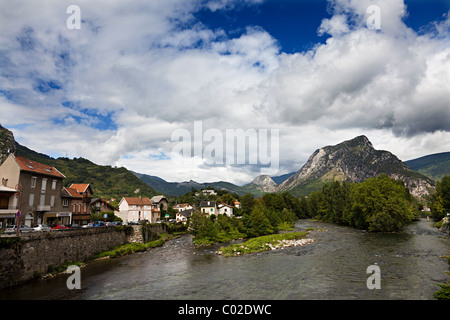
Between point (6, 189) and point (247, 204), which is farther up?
point (6, 189)

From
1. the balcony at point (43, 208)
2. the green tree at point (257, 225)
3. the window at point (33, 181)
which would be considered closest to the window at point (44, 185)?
the window at point (33, 181)

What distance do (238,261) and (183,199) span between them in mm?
153426

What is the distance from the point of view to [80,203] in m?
57.1

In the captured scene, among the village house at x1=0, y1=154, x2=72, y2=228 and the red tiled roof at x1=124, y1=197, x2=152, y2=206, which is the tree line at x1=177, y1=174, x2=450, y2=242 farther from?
the village house at x1=0, y1=154, x2=72, y2=228

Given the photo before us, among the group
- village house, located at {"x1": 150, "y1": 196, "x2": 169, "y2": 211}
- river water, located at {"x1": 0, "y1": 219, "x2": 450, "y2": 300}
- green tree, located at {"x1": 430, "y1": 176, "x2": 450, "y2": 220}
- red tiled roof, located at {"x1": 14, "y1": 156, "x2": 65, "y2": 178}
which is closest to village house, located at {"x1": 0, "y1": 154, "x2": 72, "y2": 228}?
red tiled roof, located at {"x1": 14, "y1": 156, "x2": 65, "y2": 178}

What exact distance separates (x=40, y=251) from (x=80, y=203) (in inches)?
1144

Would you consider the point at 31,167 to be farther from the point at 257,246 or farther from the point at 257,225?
the point at 257,225

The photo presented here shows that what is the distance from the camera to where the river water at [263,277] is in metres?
22.9

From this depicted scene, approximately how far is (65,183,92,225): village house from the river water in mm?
19981

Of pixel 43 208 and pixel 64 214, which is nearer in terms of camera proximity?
pixel 43 208

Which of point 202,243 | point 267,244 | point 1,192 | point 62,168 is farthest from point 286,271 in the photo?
point 62,168

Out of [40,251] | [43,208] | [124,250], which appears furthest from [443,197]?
[43,208]

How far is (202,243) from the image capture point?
59.2 metres

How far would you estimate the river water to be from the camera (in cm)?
2288
